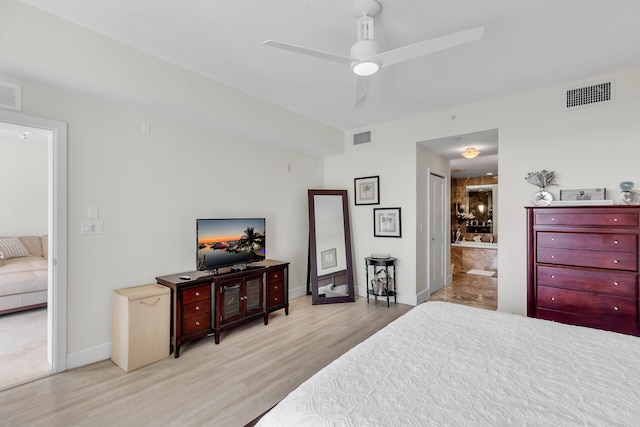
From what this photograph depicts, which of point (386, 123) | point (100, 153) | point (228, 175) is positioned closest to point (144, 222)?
point (100, 153)

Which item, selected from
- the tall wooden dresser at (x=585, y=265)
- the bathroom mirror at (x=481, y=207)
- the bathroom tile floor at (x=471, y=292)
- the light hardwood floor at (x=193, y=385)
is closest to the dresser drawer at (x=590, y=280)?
the tall wooden dresser at (x=585, y=265)

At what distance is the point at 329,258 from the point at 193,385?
275 cm

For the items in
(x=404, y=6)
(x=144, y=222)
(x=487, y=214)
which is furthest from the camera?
(x=487, y=214)

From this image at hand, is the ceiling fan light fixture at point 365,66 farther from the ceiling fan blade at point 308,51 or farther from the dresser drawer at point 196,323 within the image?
the dresser drawer at point 196,323

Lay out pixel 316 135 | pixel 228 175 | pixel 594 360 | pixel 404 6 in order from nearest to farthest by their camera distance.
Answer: pixel 594 360 < pixel 404 6 < pixel 228 175 < pixel 316 135

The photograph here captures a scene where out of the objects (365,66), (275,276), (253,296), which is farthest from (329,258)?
(365,66)

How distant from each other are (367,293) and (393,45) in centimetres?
337

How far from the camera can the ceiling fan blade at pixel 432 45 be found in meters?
1.87

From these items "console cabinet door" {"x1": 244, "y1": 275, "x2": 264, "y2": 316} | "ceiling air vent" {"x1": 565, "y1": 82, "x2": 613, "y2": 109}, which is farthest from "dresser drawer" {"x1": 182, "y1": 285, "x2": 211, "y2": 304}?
"ceiling air vent" {"x1": 565, "y1": 82, "x2": 613, "y2": 109}

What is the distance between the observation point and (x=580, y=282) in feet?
9.43

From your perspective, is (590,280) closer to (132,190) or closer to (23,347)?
(132,190)

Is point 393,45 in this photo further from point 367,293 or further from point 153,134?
point 367,293

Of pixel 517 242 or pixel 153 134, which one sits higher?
pixel 153 134

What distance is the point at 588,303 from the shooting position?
284 centimetres
